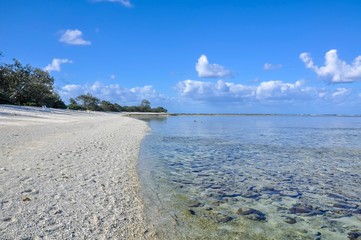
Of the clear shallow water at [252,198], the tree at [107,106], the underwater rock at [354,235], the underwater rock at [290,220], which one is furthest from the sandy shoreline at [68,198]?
the tree at [107,106]

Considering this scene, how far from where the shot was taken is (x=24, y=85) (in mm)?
74688

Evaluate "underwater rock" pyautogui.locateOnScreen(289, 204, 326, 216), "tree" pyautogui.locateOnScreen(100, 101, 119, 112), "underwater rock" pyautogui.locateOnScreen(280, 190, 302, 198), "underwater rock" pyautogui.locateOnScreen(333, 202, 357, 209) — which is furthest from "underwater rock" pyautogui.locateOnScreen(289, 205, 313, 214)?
"tree" pyautogui.locateOnScreen(100, 101, 119, 112)

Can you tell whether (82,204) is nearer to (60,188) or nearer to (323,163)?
(60,188)

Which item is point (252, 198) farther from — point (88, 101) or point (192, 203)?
point (88, 101)

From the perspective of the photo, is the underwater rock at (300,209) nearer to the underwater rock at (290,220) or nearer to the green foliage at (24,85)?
the underwater rock at (290,220)

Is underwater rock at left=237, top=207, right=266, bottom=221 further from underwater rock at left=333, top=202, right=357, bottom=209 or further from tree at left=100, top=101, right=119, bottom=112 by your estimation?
tree at left=100, top=101, right=119, bottom=112

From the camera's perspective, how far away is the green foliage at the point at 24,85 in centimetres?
7038

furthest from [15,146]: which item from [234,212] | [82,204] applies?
[234,212]

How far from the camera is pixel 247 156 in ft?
59.2

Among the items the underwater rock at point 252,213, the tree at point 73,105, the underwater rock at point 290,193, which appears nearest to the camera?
the underwater rock at point 252,213

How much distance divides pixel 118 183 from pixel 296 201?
574cm

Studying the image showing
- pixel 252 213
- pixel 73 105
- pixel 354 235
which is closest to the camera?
pixel 354 235

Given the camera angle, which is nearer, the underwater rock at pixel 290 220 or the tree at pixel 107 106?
the underwater rock at pixel 290 220

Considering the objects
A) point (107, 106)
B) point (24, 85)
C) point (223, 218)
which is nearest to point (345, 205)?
point (223, 218)
